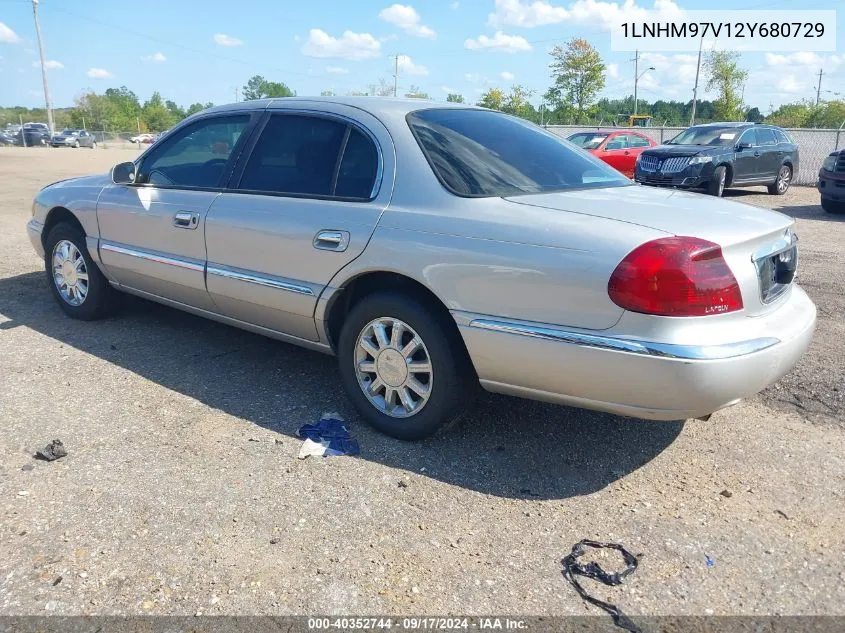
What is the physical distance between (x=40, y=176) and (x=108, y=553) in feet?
68.5

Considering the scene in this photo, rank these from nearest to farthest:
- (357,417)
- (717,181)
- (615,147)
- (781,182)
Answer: (357,417) → (717,181) → (781,182) → (615,147)

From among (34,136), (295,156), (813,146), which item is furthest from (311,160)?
(34,136)

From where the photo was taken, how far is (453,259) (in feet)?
10.3

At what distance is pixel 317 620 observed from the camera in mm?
2324

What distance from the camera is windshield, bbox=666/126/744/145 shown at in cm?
1540

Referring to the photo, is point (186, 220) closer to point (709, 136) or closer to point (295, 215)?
point (295, 215)

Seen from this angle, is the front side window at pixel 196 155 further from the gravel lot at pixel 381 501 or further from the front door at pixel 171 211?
the gravel lot at pixel 381 501

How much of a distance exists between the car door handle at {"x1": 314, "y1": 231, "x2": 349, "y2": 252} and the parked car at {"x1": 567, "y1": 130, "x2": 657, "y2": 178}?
15767 mm

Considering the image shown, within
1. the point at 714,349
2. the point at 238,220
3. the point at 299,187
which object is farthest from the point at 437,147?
the point at 714,349

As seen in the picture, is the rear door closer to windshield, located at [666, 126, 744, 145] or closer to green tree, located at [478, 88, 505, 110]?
windshield, located at [666, 126, 744, 145]

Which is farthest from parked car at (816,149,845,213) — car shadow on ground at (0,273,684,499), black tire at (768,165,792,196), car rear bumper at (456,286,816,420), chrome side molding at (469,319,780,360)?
chrome side molding at (469,319,780,360)

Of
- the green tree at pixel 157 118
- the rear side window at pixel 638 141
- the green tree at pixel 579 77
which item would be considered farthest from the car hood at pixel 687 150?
the green tree at pixel 157 118

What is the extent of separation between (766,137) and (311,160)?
15.6 meters

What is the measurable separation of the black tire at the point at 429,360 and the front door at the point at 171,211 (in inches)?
52.7
